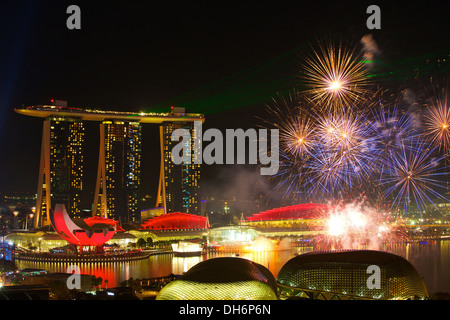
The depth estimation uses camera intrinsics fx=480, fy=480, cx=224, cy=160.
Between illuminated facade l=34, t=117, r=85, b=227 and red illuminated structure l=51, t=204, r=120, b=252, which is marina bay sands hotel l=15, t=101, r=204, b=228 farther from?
red illuminated structure l=51, t=204, r=120, b=252

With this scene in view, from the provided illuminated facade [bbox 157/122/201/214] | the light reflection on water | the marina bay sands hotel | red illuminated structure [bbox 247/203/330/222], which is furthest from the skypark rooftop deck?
the light reflection on water

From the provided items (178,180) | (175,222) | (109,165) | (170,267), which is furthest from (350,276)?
(178,180)

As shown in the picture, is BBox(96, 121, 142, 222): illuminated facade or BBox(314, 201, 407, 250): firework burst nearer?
BBox(314, 201, 407, 250): firework burst

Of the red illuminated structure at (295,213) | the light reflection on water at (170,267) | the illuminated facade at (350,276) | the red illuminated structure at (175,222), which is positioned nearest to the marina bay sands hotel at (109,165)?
the red illuminated structure at (175,222)

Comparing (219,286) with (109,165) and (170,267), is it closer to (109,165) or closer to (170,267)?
(170,267)

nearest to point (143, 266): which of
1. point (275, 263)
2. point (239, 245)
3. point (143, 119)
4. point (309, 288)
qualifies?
point (275, 263)
